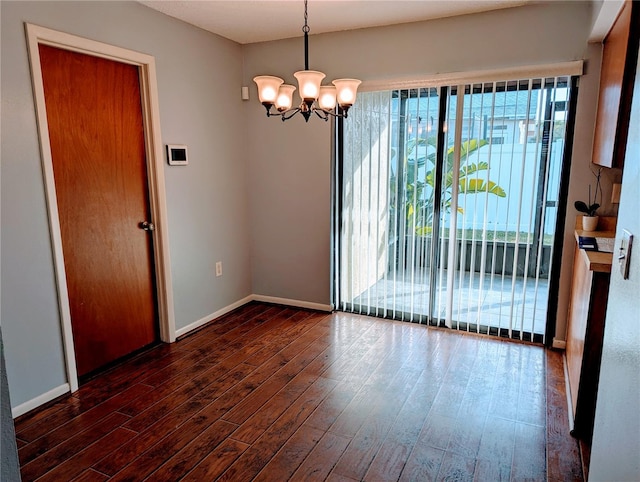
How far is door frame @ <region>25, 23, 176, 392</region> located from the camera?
233 centimetres

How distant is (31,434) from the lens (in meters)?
2.22

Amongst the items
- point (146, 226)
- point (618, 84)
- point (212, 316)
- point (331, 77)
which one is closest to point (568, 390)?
point (618, 84)

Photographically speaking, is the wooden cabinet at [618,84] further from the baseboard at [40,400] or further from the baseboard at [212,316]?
the baseboard at [40,400]

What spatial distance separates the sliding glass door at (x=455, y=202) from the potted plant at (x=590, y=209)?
0.60ft

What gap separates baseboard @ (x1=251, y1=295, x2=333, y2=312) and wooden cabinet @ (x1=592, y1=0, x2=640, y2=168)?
2489mm

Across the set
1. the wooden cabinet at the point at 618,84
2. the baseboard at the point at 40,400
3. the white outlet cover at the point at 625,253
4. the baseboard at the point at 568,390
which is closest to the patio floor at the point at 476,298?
the baseboard at the point at 568,390

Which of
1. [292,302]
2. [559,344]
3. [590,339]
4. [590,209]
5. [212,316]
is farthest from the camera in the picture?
[292,302]

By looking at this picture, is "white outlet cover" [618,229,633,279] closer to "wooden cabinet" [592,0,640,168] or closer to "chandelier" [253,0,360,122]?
"wooden cabinet" [592,0,640,168]

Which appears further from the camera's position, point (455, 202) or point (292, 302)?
point (292, 302)

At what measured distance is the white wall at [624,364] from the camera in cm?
94

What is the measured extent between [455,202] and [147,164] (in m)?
2.37

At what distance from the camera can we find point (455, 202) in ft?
11.0

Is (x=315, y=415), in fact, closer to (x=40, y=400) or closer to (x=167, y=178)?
(x=40, y=400)

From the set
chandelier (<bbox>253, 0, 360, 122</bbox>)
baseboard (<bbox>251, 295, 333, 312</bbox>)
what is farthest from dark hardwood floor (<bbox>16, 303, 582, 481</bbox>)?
chandelier (<bbox>253, 0, 360, 122</bbox>)
